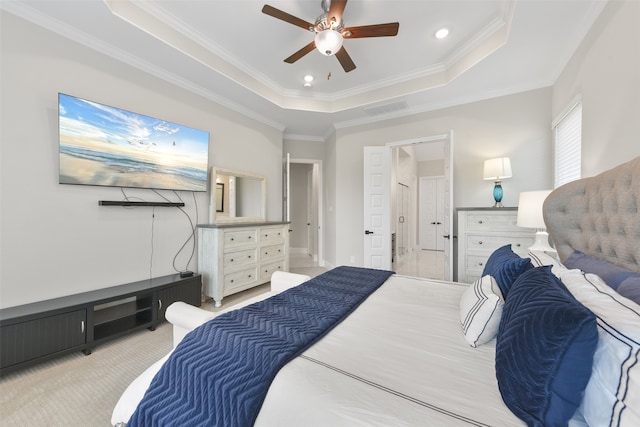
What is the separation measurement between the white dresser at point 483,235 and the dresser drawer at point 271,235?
8.38 ft

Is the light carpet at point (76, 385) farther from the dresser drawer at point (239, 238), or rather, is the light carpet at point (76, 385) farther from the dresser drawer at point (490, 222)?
the dresser drawer at point (490, 222)

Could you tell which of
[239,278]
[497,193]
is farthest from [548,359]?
[239,278]

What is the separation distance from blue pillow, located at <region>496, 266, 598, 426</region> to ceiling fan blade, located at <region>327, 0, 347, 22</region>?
7.28 ft

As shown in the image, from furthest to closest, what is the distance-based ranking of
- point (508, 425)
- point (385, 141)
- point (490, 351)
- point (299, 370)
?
point (385, 141) < point (490, 351) < point (299, 370) < point (508, 425)

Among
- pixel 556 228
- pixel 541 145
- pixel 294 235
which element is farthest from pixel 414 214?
→ pixel 556 228

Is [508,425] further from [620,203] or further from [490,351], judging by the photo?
[620,203]

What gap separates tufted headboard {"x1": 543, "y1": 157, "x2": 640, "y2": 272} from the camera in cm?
114

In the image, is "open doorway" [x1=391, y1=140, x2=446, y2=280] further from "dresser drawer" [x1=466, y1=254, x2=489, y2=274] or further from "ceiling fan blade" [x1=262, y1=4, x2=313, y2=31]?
"ceiling fan blade" [x1=262, y1=4, x2=313, y2=31]

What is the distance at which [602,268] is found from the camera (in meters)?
1.19

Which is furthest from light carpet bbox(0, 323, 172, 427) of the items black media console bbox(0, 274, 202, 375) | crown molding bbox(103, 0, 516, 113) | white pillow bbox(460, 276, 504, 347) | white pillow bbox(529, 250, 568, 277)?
crown molding bbox(103, 0, 516, 113)

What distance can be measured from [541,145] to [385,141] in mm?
2051

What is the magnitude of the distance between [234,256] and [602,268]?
3212 mm

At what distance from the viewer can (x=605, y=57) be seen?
1.69 m

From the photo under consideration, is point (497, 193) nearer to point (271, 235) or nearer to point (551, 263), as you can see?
point (551, 263)
